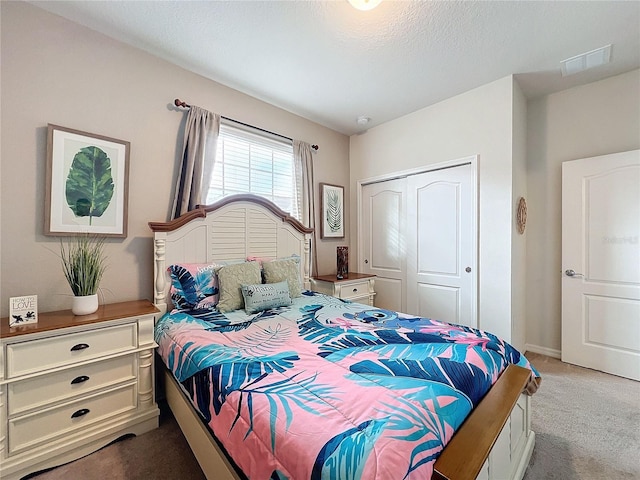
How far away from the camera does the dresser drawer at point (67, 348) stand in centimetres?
144

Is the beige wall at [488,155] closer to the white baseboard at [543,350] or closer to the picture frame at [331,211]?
the white baseboard at [543,350]

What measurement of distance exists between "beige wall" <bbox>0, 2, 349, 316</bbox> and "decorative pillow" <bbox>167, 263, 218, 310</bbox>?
0.28 m

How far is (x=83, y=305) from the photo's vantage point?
1.73m

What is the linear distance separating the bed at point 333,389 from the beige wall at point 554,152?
196 centimetres

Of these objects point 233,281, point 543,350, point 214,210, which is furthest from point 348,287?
point 543,350

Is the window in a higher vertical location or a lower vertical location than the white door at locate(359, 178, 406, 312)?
higher

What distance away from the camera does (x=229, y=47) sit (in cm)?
221

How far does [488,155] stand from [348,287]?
1988 millimetres

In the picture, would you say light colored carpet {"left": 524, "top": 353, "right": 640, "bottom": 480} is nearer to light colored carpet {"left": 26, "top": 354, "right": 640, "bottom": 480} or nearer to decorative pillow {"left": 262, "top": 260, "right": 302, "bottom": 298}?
light colored carpet {"left": 26, "top": 354, "right": 640, "bottom": 480}

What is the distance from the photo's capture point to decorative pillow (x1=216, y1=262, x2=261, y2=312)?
213cm

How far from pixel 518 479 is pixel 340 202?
3.10 metres

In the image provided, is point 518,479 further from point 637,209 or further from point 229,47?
point 229,47

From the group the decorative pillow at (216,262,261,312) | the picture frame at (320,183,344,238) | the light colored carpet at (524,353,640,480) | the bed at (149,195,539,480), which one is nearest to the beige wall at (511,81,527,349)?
the light colored carpet at (524,353,640,480)

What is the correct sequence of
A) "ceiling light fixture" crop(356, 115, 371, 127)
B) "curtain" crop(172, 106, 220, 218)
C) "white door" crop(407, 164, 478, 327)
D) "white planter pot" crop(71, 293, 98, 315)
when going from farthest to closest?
"ceiling light fixture" crop(356, 115, 371, 127)
"white door" crop(407, 164, 478, 327)
"curtain" crop(172, 106, 220, 218)
"white planter pot" crop(71, 293, 98, 315)
